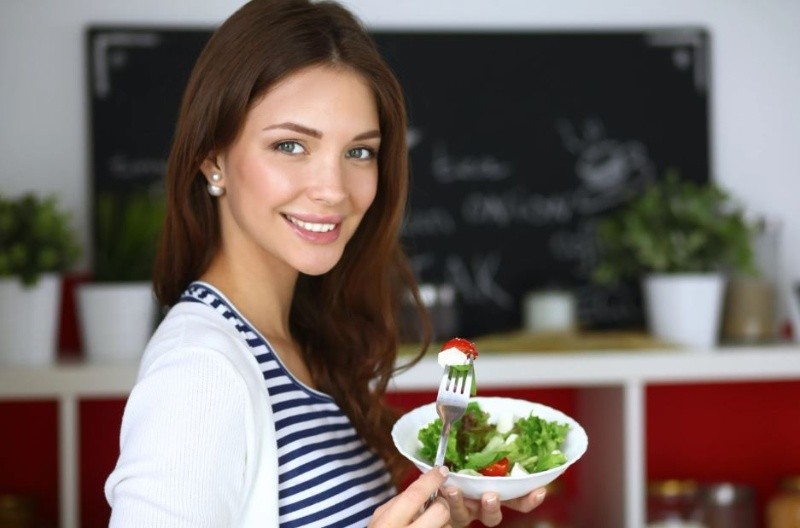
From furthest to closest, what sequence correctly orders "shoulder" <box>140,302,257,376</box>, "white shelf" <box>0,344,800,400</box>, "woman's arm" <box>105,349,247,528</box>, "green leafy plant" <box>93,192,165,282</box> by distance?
"green leafy plant" <box>93,192,165,282</box>
"white shelf" <box>0,344,800,400</box>
"shoulder" <box>140,302,257,376</box>
"woman's arm" <box>105,349,247,528</box>

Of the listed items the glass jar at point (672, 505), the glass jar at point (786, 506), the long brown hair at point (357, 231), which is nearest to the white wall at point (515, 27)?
the glass jar at point (786, 506)

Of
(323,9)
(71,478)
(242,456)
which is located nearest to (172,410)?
(242,456)

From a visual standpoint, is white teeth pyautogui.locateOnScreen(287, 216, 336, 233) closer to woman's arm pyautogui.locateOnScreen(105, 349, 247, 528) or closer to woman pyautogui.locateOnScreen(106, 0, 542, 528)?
woman pyautogui.locateOnScreen(106, 0, 542, 528)

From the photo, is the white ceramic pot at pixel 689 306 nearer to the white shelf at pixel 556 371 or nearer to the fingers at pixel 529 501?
the white shelf at pixel 556 371

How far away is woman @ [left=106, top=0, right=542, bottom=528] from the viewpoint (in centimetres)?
98

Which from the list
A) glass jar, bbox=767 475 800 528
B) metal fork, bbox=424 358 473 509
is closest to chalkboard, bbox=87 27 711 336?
glass jar, bbox=767 475 800 528

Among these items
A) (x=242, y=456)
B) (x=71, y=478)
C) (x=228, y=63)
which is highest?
(x=228, y=63)

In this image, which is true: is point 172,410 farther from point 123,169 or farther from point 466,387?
point 123,169

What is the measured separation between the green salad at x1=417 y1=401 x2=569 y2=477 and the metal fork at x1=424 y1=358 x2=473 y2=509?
50 mm

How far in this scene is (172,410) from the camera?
38.3 inches

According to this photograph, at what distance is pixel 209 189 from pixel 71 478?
961mm

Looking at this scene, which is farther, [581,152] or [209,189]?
[581,152]

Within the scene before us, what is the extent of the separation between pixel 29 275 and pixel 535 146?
1136 mm

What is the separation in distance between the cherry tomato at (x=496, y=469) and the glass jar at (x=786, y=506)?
133cm
